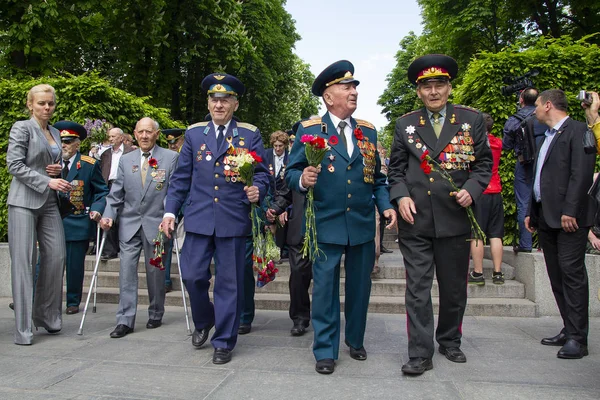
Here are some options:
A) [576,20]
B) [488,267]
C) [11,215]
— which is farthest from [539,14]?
[11,215]

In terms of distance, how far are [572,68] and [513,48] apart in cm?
109

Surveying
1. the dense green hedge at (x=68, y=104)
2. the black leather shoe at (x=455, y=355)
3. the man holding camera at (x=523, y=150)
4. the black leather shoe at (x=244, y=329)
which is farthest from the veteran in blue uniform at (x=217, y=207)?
the dense green hedge at (x=68, y=104)

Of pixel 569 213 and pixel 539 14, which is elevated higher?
pixel 539 14

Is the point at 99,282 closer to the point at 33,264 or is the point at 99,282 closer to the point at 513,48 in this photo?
the point at 33,264

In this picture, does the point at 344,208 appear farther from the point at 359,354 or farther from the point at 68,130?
the point at 68,130

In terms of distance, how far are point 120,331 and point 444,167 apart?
11.6ft

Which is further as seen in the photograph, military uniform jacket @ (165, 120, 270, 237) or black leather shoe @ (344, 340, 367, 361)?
military uniform jacket @ (165, 120, 270, 237)

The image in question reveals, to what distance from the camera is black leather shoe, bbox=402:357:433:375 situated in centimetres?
411

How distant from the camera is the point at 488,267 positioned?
755cm

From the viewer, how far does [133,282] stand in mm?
5828

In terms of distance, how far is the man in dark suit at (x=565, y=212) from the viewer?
188 inches

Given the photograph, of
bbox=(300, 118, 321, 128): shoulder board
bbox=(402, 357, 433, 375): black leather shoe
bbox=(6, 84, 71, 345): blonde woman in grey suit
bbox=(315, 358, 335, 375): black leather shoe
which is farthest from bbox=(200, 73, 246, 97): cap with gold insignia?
bbox=(402, 357, 433, 375): black leather shoe

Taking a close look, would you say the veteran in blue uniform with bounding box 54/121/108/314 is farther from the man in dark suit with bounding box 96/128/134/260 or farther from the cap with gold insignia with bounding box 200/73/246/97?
the cap with gold insignia with bounding box 200/73/246/97

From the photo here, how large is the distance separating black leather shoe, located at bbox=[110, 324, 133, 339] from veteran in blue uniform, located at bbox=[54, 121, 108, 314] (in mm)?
1650
